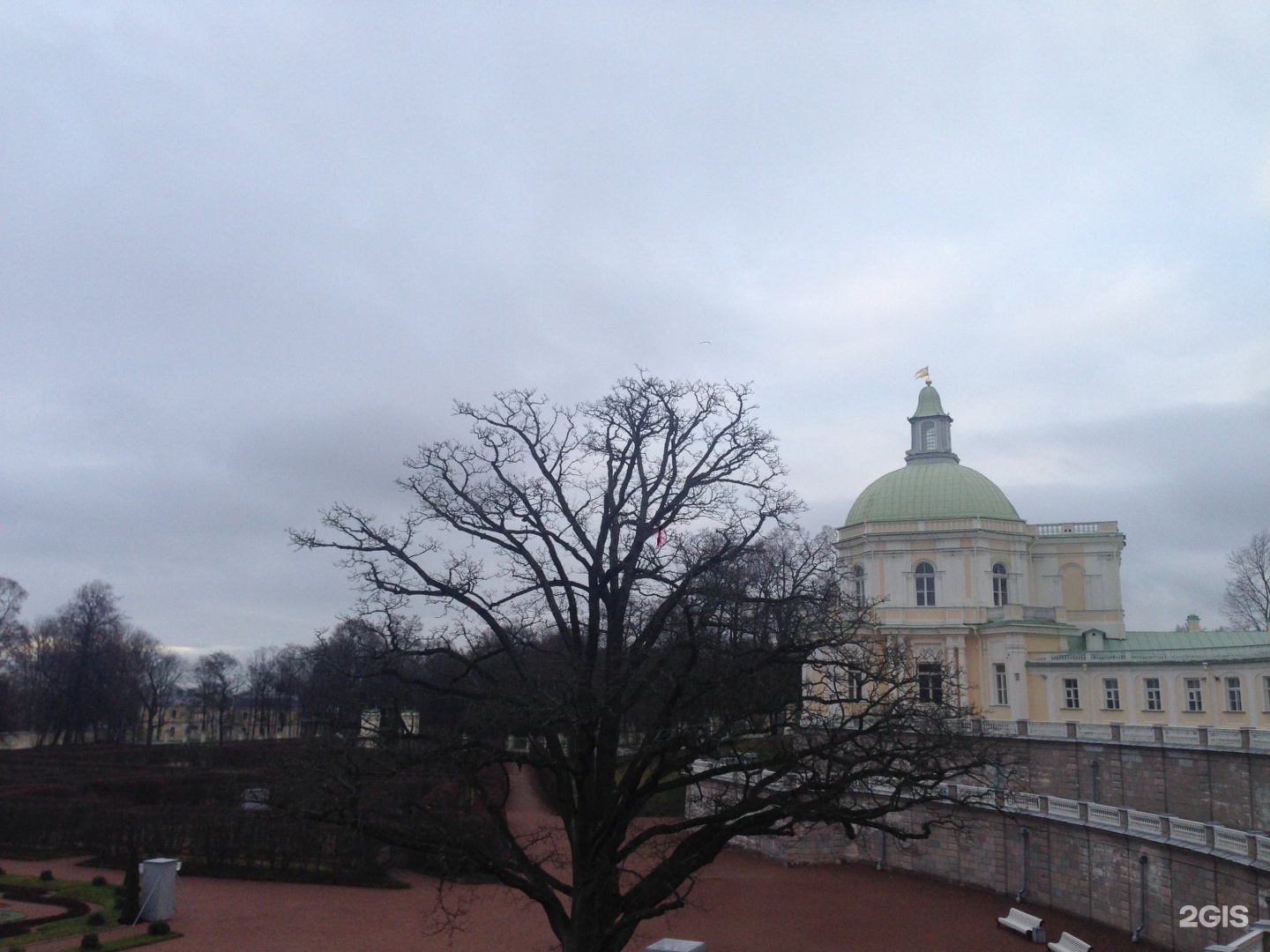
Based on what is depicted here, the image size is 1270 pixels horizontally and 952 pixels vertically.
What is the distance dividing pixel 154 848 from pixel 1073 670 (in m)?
43.5

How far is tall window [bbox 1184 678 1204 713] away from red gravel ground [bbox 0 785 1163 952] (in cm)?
1876

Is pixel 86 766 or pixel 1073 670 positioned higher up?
pixel 1073 670

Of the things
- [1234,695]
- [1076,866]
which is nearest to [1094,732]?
[1076,866]

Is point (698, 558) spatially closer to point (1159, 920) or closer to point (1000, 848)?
point (1159, 920)

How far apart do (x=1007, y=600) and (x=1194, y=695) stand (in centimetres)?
1338

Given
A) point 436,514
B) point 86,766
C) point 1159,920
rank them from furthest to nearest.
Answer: point 86,766 → point 1159,920 → point 436,514

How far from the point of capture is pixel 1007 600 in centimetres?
5931

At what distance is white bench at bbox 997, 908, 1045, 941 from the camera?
90.3 feet

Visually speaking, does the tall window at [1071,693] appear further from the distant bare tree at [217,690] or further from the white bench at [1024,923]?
the distant bare tree at [217,690]

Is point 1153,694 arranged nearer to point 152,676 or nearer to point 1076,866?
point 1076,866

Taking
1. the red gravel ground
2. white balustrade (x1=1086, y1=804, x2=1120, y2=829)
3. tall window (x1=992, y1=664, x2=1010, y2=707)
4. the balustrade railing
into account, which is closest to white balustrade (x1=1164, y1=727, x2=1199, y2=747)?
the balustrade railing

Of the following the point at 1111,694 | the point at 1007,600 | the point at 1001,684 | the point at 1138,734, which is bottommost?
the point at 1138,734

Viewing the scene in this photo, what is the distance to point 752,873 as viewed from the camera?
37344 millimetres

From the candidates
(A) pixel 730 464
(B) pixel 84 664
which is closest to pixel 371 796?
(A) pixel 730 464
